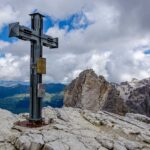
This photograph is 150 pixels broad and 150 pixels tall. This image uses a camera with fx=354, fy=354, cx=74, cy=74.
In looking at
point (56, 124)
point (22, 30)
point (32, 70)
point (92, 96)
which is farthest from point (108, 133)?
point (92, 96)

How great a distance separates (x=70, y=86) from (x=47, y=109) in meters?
22.8

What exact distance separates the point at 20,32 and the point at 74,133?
268 inches

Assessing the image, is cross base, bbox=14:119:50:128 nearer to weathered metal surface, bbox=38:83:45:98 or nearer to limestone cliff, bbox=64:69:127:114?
weathered metal surface, bbox=38:83:45:98

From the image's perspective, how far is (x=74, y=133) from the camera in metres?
20.5

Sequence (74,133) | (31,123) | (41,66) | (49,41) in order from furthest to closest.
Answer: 1. (49,41)
2. (41,66)
3. (31,123)
4. (74,133)

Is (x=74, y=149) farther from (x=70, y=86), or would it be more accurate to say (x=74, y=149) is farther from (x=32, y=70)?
(x=70, y=86)

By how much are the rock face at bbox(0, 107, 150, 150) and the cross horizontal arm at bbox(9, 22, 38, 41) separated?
18.1ft

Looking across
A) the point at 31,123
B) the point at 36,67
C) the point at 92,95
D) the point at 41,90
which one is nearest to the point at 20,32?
the point at 36,67

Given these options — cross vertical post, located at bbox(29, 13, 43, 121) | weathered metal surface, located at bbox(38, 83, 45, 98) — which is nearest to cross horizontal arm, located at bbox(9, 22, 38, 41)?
cross vertical post, located at bbox(29, 13, 43, 121)

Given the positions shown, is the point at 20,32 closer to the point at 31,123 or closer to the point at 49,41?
the point at 49,41

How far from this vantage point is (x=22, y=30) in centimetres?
2145

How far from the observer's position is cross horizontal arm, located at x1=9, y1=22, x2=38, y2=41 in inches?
826

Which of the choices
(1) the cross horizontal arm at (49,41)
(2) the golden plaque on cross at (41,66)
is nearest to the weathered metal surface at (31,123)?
(2) the golden plaque on cross at (41,66)

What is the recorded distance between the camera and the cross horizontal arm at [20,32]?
68.8ft
